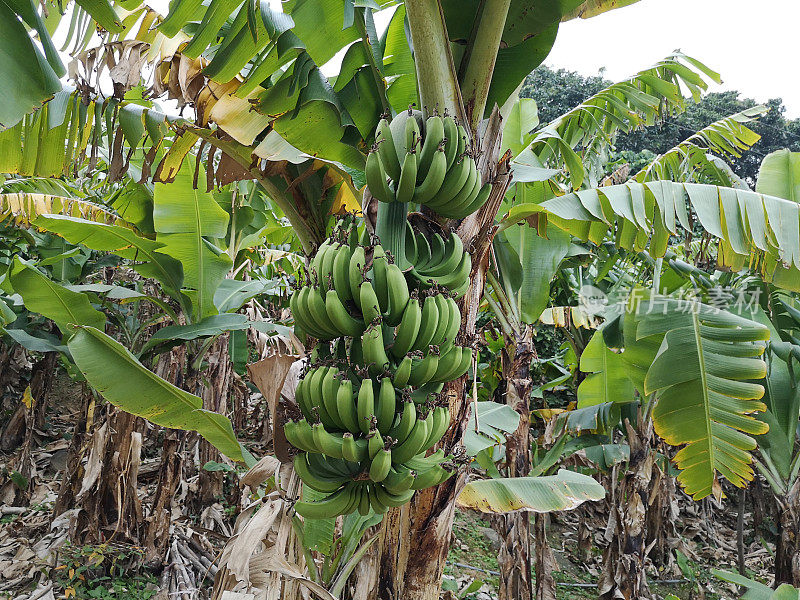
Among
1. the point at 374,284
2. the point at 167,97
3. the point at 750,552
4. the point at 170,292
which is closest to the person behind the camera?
the point at 374,284

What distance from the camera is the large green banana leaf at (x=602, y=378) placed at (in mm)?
3437

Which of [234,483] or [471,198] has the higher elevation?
[471,198]

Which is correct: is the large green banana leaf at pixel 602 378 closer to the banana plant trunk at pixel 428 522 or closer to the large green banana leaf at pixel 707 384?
the large green banana leaf at pixel 707 384

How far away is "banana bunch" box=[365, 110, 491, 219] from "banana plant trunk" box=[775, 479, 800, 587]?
3.32m

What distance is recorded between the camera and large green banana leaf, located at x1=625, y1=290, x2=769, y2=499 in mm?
2195

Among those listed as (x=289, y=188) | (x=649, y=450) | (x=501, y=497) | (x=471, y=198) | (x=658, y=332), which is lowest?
(x=649, y=450)

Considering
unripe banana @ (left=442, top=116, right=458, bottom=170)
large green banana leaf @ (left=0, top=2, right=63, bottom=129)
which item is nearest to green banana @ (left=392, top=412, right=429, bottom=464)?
unripe banana @ (left=442, top=116, right=458, bottom=170)

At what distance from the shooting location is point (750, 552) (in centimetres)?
512

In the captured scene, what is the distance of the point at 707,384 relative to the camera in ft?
7.25

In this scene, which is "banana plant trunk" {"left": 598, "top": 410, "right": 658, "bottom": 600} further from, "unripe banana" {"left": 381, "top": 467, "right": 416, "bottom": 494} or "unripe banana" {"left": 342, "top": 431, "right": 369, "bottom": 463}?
"unripe banana" {"left": 342, "top": 431, "right": 369, "bottom": 463}

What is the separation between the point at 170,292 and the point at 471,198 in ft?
6.77

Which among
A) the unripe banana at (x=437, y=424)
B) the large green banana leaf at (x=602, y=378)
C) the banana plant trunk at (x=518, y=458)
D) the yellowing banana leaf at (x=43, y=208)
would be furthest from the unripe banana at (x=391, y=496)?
the yellowing banana leaf at (x=43, y=208)

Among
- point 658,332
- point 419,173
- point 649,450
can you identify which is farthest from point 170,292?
point 649,450

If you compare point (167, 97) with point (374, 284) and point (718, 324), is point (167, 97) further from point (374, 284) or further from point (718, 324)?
point (718, 324)
